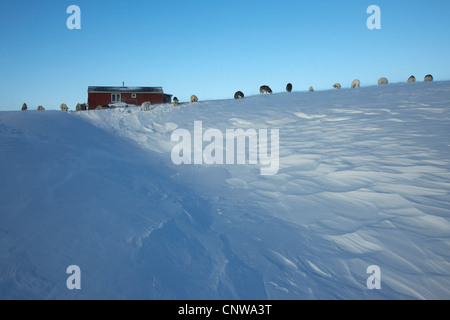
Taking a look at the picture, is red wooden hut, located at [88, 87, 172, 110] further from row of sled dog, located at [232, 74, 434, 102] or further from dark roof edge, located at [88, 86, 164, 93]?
row of sled dog, located at [232, 74, 434, 102]

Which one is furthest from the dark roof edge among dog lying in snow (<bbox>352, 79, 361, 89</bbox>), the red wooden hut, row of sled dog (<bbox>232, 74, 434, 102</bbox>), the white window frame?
dog lying in snow (<bbox>352, 79, 361, 89</bbox>)

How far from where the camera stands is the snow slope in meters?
1.97

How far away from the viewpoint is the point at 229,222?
2.97 m

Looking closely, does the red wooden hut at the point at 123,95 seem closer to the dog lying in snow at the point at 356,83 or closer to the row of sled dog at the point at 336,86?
the row of sled dog at the point at 336,86

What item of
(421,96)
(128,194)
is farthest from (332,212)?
(421,96)

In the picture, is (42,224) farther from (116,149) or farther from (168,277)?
(116,149)

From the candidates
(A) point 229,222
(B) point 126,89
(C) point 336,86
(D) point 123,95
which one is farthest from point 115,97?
(A) point 229,222

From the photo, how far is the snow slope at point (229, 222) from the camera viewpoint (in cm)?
197

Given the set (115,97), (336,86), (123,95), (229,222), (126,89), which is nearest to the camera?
(229,222)

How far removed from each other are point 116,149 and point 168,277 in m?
4.57

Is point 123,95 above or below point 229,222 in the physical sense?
above

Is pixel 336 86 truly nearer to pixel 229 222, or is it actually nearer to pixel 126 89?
pixel 229 222

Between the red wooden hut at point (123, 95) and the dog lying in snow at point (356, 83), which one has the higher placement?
the red wooden hut at point (123, 95)

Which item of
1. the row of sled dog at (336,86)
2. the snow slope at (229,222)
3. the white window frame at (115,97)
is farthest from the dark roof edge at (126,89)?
the snow slope at (229,222)
